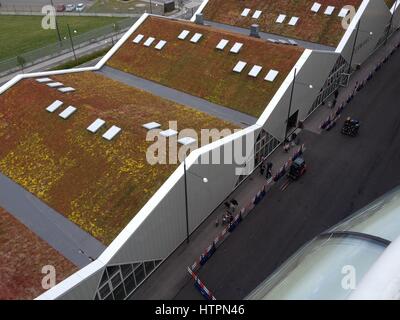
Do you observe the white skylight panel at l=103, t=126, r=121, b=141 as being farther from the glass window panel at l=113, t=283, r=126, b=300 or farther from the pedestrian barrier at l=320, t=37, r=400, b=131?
the pedestrian barrier at l=320, t=37, r=400, b=131

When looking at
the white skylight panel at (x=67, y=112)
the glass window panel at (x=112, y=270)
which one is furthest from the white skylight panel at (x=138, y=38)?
the glass window panel at (x=112, y=270)

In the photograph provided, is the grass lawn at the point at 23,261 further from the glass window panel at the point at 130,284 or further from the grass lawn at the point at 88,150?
the glass window panel at the point at 130,284

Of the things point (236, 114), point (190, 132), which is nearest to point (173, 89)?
point (236, 114)

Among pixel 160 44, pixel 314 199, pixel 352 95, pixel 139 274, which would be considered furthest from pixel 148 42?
pixel 139 274

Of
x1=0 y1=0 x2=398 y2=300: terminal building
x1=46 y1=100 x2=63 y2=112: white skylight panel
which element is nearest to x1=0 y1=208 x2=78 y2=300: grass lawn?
x1=0 y1=0 x2=398 y2=300: terminal building

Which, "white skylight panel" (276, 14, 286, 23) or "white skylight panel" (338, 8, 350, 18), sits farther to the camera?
"white skylight panel" (276, 14, 286, 23)

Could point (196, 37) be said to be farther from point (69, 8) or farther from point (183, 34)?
point (69, 8)
